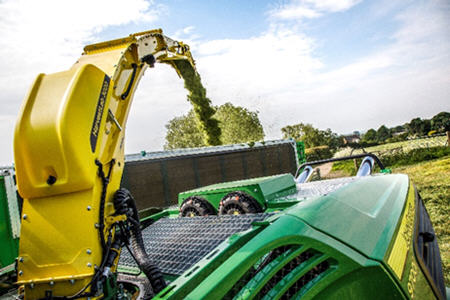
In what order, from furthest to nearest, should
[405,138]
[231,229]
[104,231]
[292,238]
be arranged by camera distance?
1. [405,138]
2. [231,229]
3. [104,231]
4. [292,238]

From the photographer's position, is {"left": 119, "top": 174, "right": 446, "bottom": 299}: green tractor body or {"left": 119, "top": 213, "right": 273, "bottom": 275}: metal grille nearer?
{"left": 119, "top": 174, "right": 446, "bottom": 299}: green tractor body

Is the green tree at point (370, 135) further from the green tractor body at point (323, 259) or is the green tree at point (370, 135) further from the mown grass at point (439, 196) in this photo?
the green tractor body at point (323, 259)

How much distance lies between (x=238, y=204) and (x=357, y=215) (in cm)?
163

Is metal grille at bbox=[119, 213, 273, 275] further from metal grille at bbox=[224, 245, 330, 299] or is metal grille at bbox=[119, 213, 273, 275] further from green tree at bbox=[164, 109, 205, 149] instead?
green tree at bbox=[164, 109, 205, 149]

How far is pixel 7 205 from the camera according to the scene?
5641 millimetres

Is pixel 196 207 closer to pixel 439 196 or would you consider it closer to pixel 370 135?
pixel 439 196

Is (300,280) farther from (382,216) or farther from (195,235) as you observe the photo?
(195,235)

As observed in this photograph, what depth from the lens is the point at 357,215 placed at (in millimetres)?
1810

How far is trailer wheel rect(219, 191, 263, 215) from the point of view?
3.28m

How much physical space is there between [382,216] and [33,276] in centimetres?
198

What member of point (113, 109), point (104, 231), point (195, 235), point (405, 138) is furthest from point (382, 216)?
point (405, 138)

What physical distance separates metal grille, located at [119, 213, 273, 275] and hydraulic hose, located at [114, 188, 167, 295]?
18 centimetres

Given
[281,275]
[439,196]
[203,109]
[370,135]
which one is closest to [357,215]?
[281,275]

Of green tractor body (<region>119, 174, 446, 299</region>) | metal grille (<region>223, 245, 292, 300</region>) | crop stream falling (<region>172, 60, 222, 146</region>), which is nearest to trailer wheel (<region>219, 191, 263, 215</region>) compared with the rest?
green tractor body (<region>119, 174, 446, 299</region>)
